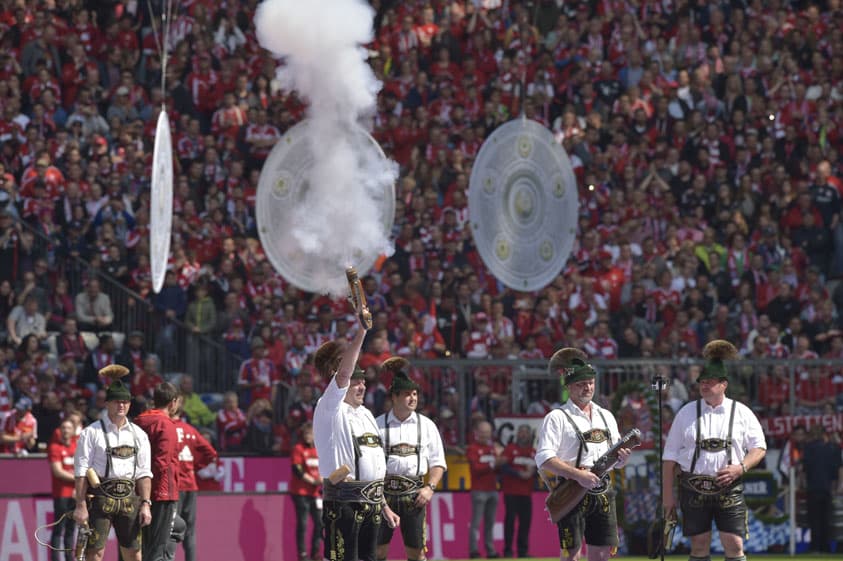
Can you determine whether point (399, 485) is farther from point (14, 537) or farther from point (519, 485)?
point (519, 485)

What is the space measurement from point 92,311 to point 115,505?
28.8 ft

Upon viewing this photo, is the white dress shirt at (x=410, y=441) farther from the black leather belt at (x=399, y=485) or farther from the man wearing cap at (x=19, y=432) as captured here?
the man wearing cap at (x=19, y=432)

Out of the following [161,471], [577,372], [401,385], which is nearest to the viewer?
[577,372]

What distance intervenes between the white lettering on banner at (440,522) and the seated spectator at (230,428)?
106 inches

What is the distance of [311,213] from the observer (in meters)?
17.3

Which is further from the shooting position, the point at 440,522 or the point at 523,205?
the point at 523,205

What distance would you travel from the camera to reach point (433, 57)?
98.4 feet

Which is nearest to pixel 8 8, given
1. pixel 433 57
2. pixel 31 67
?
pixel 31 67

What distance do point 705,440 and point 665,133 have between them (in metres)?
16.1

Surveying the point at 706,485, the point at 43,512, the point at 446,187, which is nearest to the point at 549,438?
the point at 706,485

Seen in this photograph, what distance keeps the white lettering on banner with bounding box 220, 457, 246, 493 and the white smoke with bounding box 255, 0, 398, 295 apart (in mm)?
5377

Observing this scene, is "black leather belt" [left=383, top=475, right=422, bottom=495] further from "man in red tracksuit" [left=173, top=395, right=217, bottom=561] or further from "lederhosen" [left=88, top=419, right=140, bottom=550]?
"man in red tracksuit" [left=173, top=395, right=217, bottom=561]

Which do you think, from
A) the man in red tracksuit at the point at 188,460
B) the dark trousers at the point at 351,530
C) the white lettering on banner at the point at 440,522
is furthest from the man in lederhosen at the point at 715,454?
the white lettering on banner at the point at 440,522

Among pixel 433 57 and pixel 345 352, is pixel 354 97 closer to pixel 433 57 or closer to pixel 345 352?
pixel 345 352
